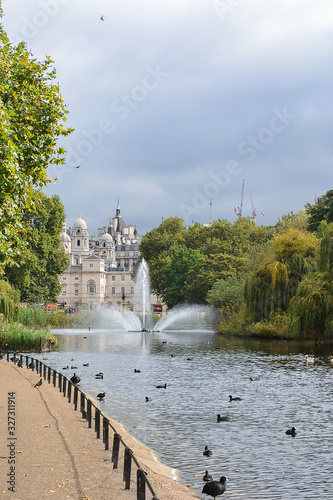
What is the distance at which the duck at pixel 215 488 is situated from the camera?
11648 millimetres

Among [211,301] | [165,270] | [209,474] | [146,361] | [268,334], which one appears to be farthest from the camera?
[165,270]

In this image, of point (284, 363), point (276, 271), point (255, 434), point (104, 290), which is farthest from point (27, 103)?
point (104, 290)

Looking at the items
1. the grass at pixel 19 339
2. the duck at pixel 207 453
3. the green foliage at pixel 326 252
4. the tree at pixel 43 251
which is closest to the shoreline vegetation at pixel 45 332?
the grass at pixel 19 339

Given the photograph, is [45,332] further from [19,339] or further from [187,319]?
[187,319]

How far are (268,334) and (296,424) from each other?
98.7ft

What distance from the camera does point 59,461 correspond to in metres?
12.0

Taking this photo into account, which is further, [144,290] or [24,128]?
[144,290]

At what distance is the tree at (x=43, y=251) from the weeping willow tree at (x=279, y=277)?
1061 inches

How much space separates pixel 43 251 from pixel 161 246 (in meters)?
33.1

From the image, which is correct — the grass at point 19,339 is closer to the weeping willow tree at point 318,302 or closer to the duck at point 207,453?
the weeping willow tree at point 318,302

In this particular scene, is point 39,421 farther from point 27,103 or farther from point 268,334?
point 268,334

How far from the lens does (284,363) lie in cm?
3219

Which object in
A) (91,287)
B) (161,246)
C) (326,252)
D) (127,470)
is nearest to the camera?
(127,470)

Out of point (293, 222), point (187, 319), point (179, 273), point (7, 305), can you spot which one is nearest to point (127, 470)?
point (7, 305)
